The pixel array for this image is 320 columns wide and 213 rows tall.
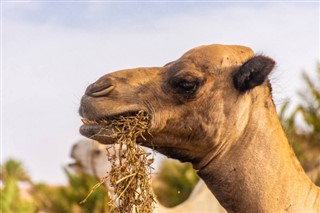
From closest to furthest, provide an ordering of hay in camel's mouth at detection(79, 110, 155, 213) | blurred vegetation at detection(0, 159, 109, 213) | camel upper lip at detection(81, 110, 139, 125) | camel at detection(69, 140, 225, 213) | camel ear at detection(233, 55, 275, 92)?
camel upper lip at detection(81, 110, 139, 125), hay in camel's mouth at detection(79, 110, 155, 213), camel ear at detection(233, 55, 275, 92), camel at detection(69, 140, 225, 213), blurred vegetation at detection(0, 159, 109, 213)

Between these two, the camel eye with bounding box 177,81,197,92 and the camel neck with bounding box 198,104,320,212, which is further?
the camel eye with bounding box 177,81,197,92

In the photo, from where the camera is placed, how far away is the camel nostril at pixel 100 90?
579 cm

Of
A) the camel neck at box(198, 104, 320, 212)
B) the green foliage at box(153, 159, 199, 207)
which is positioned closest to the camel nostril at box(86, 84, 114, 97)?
the camel neck at box(198, 104, 320, 212)

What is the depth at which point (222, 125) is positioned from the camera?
615 centimetres

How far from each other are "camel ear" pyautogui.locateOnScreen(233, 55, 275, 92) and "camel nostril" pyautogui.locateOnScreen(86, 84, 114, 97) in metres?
0.92

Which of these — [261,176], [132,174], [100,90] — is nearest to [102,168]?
[132,174]

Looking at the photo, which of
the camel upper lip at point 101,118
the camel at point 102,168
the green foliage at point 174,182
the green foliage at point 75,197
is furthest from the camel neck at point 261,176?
the green foliage at point 174,182

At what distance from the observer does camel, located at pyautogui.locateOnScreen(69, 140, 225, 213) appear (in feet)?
43.0

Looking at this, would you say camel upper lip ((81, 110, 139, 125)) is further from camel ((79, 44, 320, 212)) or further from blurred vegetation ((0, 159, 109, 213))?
blurred vegetation ((0, 159, 109, 213))

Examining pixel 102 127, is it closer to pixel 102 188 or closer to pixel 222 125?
pixel 222 125

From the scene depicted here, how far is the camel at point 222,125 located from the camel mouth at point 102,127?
0.03 feet

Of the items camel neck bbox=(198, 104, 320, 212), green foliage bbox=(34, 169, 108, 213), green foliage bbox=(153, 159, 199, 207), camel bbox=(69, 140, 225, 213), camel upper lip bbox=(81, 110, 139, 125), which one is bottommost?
green foliage bbox=(153, 159, 199, 207)

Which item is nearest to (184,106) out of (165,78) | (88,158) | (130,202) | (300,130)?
(165,78)

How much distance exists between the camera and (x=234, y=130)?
6.13 metres
